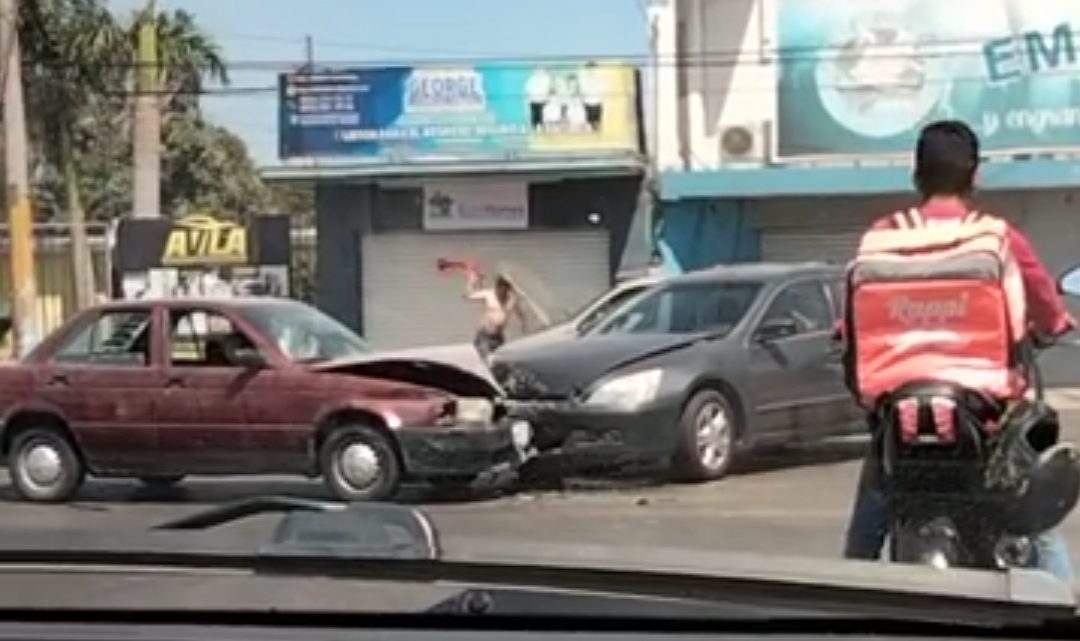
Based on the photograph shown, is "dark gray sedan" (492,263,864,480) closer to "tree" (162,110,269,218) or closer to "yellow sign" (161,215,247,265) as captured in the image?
"yellow sign" (161,215,247,265)

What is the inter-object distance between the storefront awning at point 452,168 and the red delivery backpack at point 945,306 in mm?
19878

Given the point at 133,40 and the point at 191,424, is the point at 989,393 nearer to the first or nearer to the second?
the point at 191,424

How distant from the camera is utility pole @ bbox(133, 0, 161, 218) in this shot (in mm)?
26250

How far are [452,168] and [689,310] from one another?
11.5 m

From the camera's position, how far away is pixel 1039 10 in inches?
942

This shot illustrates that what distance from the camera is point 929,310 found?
4.78 meters

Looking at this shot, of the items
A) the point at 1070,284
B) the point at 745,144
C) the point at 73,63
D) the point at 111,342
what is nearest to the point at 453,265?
the point at 745,144

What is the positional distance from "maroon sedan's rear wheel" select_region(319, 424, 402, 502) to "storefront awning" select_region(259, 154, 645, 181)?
1222 centimetres

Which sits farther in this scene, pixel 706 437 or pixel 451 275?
pixel 451 275

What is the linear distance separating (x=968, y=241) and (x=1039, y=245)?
1986 cm

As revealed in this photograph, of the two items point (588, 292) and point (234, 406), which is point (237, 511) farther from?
point (588, 292)

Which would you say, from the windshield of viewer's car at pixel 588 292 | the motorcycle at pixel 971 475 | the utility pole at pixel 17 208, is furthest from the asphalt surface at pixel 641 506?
the utility pole at pixel 17 208

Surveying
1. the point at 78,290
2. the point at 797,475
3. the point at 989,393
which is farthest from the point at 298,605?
the point at 78,290

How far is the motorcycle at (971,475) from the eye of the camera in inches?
186
